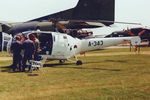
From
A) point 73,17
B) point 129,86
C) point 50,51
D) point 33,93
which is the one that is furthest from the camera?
point 73,17

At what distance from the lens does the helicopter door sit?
24.1 meters

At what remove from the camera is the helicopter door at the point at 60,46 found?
24.1 metres

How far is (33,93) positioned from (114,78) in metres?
5.20

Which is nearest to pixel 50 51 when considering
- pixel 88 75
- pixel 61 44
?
pixel 61 44

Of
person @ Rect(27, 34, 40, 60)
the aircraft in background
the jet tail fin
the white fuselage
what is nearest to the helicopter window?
the white fuselage

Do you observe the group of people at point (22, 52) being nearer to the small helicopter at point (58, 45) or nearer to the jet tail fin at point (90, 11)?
the small helicopter at point (58, 45)

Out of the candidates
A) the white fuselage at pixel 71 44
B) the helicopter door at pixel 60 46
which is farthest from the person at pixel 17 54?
the helicopter door at pixel 60 46

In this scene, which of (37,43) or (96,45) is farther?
(96,45)

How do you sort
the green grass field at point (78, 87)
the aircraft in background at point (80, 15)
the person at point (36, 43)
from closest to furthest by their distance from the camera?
the green grass field at point (78, 87) → the person at point (36, 43) → the aircraft in background at point (80, 15)

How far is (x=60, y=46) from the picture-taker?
80.1 feet

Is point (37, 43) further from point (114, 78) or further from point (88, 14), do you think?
point (88, 14)

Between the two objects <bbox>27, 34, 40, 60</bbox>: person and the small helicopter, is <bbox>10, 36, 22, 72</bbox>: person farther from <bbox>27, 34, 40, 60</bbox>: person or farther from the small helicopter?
the small helicopter

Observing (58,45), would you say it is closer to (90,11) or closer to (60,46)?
(60,46)

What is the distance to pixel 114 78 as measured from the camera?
17359 millimetres
